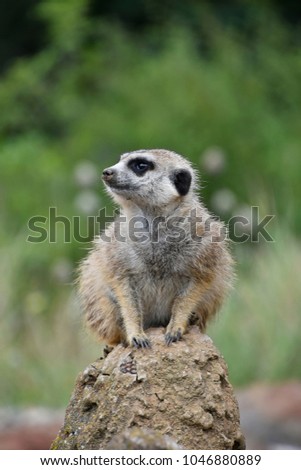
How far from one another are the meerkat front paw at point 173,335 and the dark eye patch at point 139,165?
3.41ft

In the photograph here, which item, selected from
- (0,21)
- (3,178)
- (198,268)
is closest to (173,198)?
(198,268)

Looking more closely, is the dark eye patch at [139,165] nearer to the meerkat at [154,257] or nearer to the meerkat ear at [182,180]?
the meerkat at [154,257]

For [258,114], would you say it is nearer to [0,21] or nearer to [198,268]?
[0,21]

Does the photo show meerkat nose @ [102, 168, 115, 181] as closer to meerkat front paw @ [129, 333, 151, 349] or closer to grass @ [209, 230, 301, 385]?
meerkat front paw @ [129, 333, 151, 349]

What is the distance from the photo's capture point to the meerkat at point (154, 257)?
5.16m

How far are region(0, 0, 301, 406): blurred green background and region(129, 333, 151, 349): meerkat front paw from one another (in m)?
4.00

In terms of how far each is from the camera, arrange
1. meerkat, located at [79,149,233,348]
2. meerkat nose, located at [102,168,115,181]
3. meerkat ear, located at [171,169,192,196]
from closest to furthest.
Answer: meerkat, located at [79,149,233,348]
meerkat nose, located at [102,168,115,181]
meerkat ear, located at [171,169,192,196]

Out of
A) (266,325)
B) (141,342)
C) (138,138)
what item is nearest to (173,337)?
(141,342)

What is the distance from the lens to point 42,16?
1812 cm

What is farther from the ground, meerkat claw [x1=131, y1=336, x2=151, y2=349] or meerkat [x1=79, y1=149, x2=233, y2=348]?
meerkat [x1=79, y1=149, x2=233, y2=348]

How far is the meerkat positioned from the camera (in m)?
5.16

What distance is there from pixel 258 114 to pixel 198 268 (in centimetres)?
1082

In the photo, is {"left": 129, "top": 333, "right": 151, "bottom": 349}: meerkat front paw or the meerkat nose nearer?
{"left": 129, "top": 333, "right": 151, "bottom": 349}: meerkat front paw

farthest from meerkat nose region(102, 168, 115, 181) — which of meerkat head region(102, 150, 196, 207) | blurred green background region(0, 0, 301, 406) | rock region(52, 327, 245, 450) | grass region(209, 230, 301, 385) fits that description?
grass region(209, 230, 301, 385)
